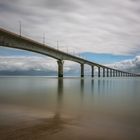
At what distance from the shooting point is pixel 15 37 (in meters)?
57.2

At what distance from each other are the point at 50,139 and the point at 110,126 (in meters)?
2.94

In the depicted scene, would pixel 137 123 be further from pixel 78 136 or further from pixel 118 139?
pixel 78 136

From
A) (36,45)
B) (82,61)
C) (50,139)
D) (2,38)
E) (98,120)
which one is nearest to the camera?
(50,139)

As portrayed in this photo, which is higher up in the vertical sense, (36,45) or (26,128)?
(36,45)

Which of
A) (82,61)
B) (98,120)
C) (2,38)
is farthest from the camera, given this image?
(82,61)

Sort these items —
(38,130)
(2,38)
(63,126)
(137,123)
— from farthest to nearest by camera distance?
(2,38)
(137,123)
(63,126)
(38,130)

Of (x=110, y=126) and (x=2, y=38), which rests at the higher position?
(x=2, y=38)

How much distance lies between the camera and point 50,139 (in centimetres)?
688

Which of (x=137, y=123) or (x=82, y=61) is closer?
(x=137, y=123)

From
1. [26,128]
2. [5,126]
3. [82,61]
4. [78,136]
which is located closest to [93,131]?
[78,136]

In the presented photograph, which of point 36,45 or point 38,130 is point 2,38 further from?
point 38,130

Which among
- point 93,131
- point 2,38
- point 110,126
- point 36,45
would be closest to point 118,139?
point 93,131

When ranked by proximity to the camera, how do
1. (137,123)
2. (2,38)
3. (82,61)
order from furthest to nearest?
(82,61)
(2,38)
(137,123)

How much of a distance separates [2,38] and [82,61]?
8169 cm
